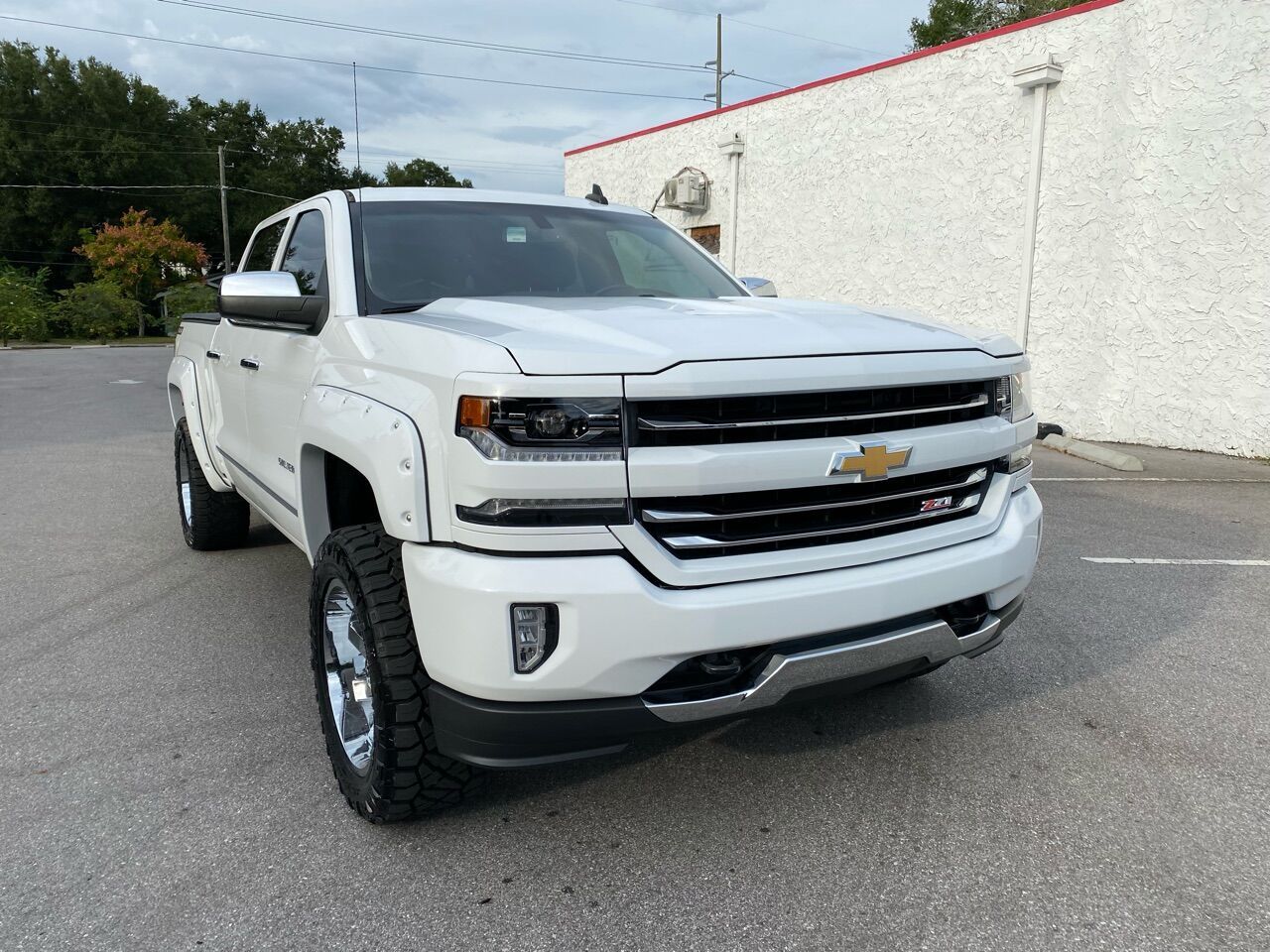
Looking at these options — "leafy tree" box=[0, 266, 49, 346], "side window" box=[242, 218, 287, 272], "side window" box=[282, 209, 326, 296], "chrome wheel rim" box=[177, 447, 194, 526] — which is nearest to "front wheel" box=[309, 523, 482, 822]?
"side window" box=[282, 209, 326, 296]

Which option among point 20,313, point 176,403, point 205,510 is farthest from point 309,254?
point 20,313

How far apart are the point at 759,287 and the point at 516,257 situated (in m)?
1.17

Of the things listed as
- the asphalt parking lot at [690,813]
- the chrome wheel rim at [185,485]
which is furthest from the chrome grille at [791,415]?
the chrome wheel rim at [185,485]

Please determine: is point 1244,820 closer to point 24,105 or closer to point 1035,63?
point 1035,63

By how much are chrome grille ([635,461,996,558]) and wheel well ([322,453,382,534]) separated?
1.18m

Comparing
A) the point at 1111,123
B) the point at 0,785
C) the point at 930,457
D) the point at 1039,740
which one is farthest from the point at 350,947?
the point at 1111,123

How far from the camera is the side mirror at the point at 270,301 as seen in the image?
307 centimetres

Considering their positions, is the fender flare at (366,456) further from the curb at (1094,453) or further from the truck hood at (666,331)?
the curb at (1094,453)

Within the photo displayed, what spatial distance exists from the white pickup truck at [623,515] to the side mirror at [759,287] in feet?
3.51

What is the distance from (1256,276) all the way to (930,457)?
795 centimetres

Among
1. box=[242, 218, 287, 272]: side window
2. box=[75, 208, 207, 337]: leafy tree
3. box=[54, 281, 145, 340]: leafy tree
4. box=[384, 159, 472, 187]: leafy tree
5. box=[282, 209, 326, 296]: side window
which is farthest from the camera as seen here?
box=[384, 159, 472, 187]: leafy tree

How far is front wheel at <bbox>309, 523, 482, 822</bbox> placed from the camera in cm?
235

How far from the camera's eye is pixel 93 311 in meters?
36.0

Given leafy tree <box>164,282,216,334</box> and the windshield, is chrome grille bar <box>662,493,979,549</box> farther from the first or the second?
leafy tree <box>164,282,216,334</box>
